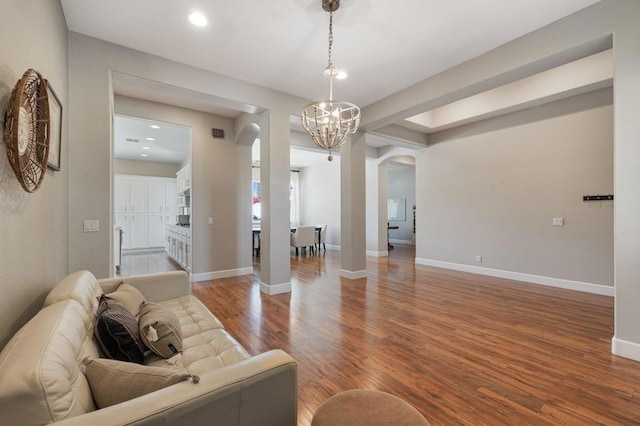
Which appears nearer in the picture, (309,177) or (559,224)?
(559,224)

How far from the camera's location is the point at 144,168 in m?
9.35

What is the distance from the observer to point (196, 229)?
16.9 ft

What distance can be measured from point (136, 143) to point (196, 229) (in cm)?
363

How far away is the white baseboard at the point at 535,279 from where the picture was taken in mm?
4160

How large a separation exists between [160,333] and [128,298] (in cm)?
59

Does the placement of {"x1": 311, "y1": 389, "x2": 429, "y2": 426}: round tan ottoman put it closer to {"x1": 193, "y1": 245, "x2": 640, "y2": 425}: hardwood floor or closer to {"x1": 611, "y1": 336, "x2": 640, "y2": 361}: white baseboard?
{"x1": 193, "y1": 245, "x2": 640, "y2": 425}: hardwood floor

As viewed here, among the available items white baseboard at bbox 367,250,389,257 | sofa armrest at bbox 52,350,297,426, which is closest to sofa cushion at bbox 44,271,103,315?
sofa armrest at bbox 52,350,297,426

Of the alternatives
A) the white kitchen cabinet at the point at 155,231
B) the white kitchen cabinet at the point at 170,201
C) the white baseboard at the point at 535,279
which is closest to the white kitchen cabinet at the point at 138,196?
the white kitchen cabinet at the point at 155,231

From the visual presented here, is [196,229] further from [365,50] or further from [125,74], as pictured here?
[365,50]

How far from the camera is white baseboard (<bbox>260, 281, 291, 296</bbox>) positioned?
427cm

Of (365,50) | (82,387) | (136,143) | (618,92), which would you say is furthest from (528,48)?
(136,143)

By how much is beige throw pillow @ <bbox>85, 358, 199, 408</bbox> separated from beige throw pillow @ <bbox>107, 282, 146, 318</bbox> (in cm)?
90

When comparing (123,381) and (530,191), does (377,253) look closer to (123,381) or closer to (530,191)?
(530,191)

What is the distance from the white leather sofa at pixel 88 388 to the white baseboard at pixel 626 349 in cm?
293
